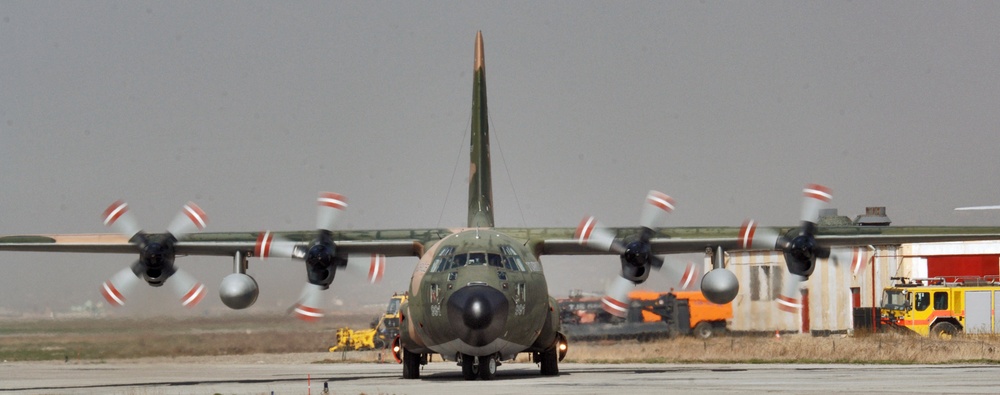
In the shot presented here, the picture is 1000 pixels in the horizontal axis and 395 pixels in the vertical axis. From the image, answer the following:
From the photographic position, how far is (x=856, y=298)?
56.9 metres

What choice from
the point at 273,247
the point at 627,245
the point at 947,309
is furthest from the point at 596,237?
the point at 947,309

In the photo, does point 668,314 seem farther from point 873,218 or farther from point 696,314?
point 873,218

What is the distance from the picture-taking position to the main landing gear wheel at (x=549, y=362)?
3020 centimetres

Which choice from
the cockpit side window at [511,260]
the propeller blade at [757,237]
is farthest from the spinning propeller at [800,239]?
the cockpit side window at [511,260]

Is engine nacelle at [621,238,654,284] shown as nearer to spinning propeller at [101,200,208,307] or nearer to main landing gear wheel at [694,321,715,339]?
spinning propeller at [101,200,208,307]

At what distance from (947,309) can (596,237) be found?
2199 centimetres

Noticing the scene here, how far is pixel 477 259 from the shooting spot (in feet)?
87.2

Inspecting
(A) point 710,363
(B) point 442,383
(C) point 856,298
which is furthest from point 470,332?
(C) point 856,298

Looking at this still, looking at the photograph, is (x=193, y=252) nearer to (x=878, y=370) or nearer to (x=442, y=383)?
(x=442, y=383)

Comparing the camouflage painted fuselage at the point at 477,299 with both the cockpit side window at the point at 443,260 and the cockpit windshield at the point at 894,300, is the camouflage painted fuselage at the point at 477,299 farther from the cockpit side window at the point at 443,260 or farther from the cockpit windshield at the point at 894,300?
the cockpit windshield at the point at 894,300

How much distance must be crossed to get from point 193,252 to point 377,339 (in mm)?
22360

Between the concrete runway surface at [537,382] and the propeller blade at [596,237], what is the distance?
10.5 feet

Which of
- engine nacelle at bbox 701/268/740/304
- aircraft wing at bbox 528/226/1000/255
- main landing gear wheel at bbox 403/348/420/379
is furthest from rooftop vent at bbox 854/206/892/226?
main landing gear wheel at bbox 403/348/420/379

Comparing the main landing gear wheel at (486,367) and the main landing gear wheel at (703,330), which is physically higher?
the main landing gear wheel at (703,330)
